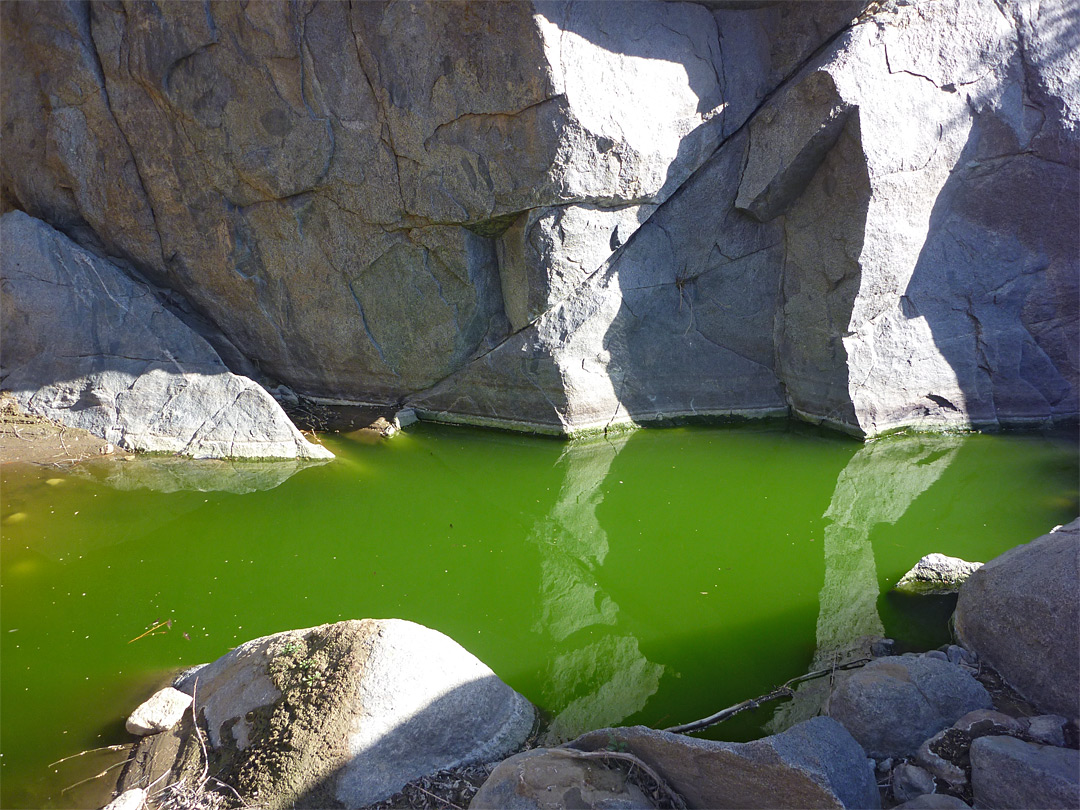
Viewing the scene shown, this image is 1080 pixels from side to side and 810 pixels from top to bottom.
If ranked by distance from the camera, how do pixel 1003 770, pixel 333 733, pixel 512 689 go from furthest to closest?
pixel 512 689
pixel 333 733
pixel 1003 770

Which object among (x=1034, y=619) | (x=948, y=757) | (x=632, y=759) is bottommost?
(x=948, y=757)

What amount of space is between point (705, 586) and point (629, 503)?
41.6 inches

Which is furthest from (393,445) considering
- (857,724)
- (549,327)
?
(857,724)

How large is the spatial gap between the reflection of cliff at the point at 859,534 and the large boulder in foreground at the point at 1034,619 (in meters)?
0.46

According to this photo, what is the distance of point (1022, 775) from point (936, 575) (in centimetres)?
169

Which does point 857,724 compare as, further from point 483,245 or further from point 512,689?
point 483,245

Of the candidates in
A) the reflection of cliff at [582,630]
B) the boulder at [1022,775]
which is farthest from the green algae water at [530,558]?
the boulder at [1022,775]

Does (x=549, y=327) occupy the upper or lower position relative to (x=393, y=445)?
upper

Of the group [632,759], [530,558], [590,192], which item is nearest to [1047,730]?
[632,759]

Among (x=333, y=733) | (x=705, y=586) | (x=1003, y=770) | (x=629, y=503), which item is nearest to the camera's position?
(x=1003, y=770)

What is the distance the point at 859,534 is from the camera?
4.07 m

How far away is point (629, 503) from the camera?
4.53 m

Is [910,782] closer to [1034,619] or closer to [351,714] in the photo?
[1034,619]

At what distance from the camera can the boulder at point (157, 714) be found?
2.52 m
